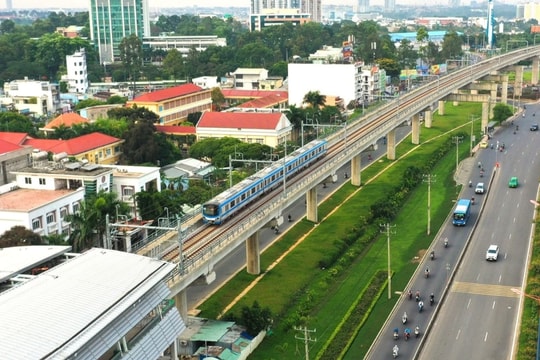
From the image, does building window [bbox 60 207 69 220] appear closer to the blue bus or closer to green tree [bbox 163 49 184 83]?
the blue bus

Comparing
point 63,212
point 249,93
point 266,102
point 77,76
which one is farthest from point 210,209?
point 77,76

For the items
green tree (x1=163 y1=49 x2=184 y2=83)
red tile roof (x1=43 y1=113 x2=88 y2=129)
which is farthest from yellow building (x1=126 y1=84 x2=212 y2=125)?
green tree (x1=163 y1=49 x2=184 y2=83)

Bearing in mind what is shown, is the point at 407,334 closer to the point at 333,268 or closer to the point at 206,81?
the point at 333,268

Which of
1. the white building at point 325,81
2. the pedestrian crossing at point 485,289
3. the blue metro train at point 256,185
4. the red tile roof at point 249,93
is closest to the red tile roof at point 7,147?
the blue metro train at point 256,185

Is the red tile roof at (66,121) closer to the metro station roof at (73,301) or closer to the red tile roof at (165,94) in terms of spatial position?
the red tile roof at (165,94)

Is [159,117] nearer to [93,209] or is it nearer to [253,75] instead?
[253,75]

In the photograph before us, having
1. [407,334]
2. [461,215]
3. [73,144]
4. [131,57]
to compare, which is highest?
[131,57]

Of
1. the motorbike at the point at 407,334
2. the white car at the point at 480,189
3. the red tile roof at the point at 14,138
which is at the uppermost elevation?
the red tile roof at the point at 14,138
